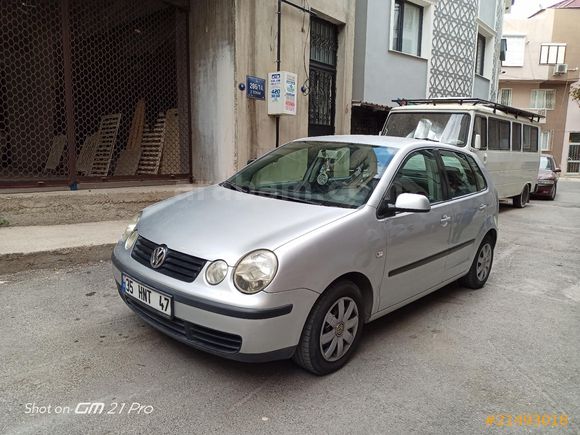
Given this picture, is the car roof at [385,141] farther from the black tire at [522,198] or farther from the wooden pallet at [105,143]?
the black tire at [522,198]

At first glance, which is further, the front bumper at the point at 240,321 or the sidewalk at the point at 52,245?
the sidewalk at the point at 52,245

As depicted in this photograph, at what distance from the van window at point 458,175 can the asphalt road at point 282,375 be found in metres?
Result: 1.13

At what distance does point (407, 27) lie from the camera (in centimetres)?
1271

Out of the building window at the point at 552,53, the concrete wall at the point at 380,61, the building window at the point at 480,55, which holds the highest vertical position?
the building window at the point at 552,53

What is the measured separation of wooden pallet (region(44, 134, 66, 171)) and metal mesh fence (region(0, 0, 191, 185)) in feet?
0.07

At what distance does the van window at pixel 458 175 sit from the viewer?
4.26 metres

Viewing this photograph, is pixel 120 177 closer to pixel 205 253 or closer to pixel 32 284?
pixel 32 284

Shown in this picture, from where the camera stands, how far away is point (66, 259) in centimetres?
503

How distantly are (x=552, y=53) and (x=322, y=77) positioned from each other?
85.5 feet

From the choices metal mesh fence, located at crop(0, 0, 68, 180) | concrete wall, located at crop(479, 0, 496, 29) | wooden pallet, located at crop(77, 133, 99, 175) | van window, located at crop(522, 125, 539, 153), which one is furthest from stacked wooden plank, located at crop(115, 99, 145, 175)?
concrete wall, located at crop(479, 0, 496, 29)

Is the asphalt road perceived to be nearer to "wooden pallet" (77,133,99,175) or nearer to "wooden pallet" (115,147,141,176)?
"wooden pallet" (115,147,141,176)

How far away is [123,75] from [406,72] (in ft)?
25.7

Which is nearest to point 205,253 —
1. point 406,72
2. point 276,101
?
point 276,101

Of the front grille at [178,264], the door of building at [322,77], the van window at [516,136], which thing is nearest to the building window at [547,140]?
the van window at [516,136]
